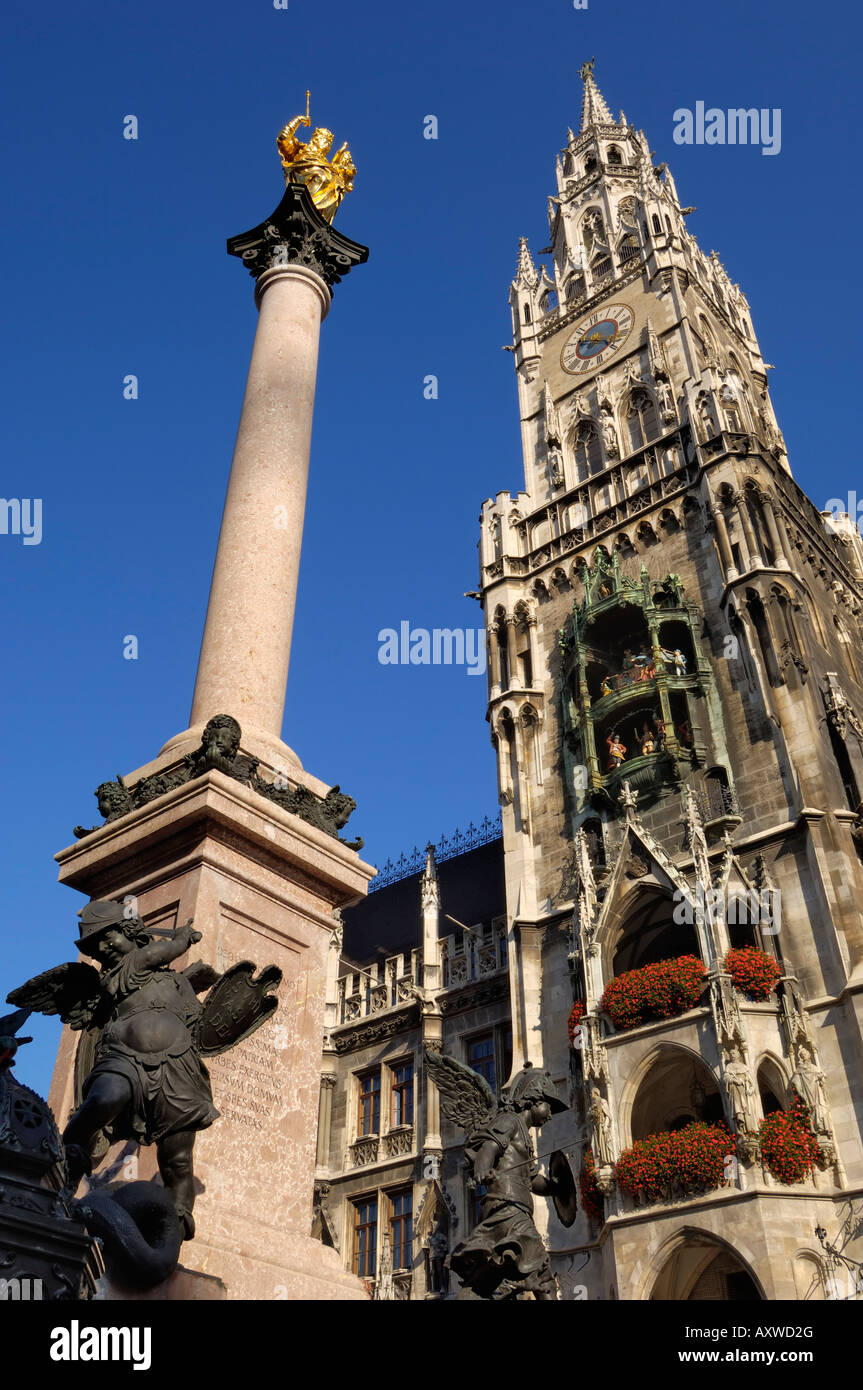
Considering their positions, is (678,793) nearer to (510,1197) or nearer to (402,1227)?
(402,1227)

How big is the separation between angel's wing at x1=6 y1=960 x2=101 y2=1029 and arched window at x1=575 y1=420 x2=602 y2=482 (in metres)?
31.1

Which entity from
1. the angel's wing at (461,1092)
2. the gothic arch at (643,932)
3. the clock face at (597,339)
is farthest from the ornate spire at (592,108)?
the angel's wing at (461,1092)

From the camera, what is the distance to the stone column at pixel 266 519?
9.75 metres

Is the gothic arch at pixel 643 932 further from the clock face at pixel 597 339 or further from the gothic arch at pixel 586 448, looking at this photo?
the clock face at pixel 597 339

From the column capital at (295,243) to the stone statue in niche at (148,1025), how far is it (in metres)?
8.66

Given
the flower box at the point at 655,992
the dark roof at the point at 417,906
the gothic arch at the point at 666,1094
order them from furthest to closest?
the dark roof at the point at 417,906 → the flower box at the point at 655,992 → the gothic arch at the point at 666,1094

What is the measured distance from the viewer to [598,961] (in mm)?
24656

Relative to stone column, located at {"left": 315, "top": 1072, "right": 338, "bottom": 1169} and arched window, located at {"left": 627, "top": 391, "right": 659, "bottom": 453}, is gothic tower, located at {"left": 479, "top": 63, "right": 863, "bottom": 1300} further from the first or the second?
stone column, located at {"left": 315, "top": 1072, "right": 338, "bottom": 1169}

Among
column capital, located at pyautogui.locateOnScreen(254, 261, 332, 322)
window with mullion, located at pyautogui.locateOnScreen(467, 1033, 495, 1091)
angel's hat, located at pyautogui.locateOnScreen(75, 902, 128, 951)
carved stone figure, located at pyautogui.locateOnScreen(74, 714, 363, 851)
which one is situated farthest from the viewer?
window with mullion, located at pyautogui.locateOnScreen(467, 1033, 495, 1091)

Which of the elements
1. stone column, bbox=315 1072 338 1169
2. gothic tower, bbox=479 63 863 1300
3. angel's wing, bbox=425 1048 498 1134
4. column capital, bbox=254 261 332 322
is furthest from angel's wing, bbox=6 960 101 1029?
stone column, bbox=315 1072 338 1169

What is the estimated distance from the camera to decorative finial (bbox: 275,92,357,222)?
13.7m

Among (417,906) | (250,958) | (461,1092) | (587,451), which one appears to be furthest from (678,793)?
(250,958)
